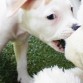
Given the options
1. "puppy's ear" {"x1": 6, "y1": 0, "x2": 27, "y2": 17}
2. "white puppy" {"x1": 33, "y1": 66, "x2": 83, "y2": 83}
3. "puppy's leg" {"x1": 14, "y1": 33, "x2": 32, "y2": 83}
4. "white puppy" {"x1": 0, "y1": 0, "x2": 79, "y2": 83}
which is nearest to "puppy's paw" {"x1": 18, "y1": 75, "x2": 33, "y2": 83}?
"puppy's leg" {"x1": 14, "y1": 33, "x2": 32, "y2": 83}

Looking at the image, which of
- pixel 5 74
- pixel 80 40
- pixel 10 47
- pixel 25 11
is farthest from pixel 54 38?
pixel 10 47

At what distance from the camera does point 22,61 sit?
1.78m

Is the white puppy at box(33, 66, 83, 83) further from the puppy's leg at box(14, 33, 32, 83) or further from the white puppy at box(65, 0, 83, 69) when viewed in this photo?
the puppy's leg at box(14, 33, 32, 83)

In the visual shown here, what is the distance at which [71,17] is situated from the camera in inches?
55.1

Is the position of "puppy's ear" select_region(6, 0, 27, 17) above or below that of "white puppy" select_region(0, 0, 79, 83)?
above

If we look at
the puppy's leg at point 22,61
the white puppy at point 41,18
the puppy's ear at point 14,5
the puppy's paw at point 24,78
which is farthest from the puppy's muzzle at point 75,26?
the puppy's paw at point 24,78

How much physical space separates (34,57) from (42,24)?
2.09 feet

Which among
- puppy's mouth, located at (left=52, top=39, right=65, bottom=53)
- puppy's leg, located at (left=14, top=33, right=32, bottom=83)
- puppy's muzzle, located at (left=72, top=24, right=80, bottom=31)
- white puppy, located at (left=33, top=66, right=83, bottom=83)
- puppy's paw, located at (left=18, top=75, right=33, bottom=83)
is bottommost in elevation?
puppy's paw, located at (left=18, top=75, right=33, bottom=83)

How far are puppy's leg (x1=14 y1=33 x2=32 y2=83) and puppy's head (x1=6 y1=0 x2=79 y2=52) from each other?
34 centimetres

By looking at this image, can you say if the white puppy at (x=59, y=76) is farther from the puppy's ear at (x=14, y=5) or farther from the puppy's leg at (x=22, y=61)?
the puppy's leg at (x=22, y=61)

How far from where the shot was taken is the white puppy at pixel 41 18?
1363 mm

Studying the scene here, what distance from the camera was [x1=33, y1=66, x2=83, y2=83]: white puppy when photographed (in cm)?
107

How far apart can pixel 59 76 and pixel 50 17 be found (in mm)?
372

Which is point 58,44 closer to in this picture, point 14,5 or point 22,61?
point 14,5
